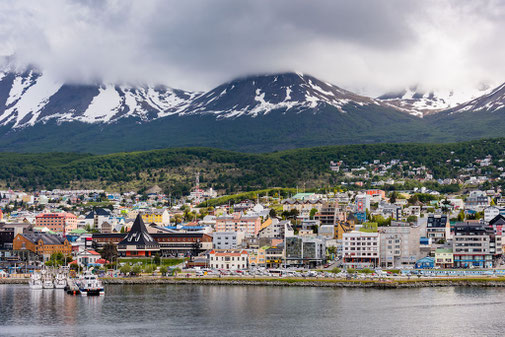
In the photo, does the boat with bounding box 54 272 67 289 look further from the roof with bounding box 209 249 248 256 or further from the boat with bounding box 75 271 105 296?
the roof with bounding box 209 249 248 256

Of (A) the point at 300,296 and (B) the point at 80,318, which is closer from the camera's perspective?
(B) the point at 80,318

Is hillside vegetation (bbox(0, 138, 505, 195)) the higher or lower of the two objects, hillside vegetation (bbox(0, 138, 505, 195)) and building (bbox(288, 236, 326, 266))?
the higher

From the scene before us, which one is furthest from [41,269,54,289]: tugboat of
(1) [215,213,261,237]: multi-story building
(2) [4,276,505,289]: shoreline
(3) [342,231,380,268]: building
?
(1) [215,213,261,237]: multi-story building

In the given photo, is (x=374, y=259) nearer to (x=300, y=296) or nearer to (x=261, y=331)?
(x=300, y=296)

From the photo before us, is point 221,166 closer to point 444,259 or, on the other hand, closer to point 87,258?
point 87,258

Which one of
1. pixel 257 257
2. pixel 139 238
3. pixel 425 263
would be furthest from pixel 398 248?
pixel 139 238

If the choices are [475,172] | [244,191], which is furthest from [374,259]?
[475,172]
